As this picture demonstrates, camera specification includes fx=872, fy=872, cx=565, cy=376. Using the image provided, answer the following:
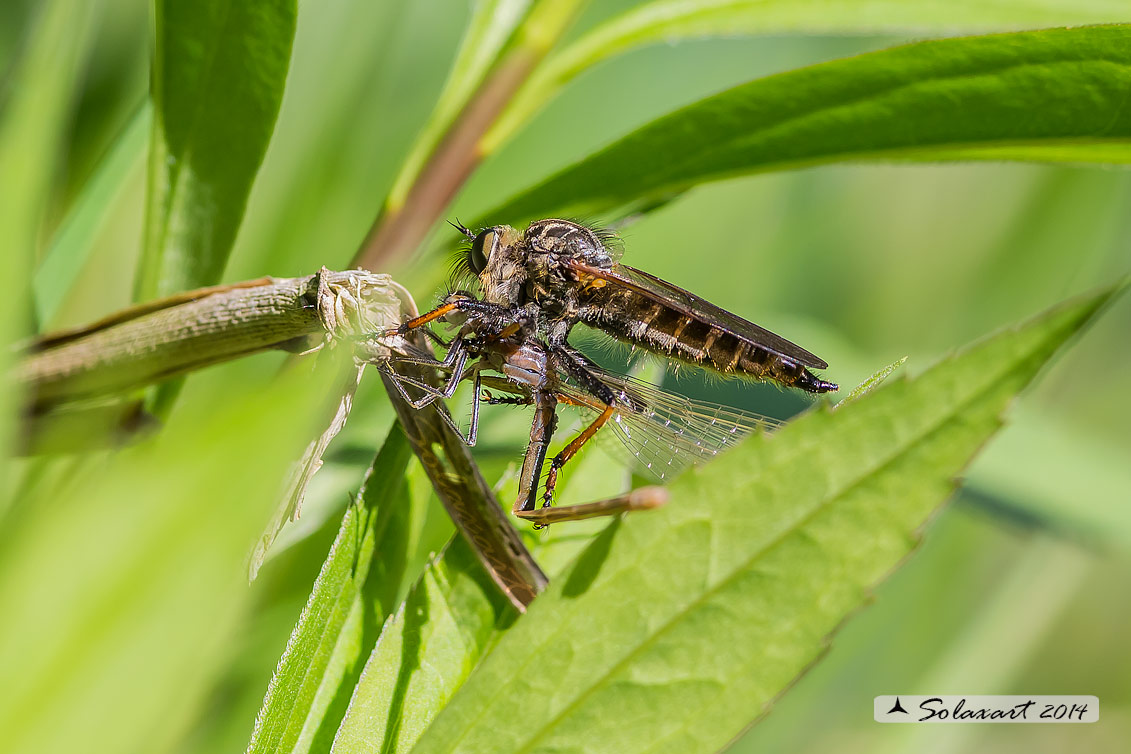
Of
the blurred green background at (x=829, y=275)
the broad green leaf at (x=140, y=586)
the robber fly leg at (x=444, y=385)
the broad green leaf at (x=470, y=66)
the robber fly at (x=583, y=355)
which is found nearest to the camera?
the broad green leaf at (x=140, y=586)

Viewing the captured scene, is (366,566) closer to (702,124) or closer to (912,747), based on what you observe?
(702,124)

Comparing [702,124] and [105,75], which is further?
[105,75]

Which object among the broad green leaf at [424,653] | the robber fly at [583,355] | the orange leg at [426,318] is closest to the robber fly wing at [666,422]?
the robber fly at [583,355]

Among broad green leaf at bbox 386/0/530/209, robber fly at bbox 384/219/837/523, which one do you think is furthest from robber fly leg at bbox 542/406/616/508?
broad green leaf at bbox 386/0/530/209

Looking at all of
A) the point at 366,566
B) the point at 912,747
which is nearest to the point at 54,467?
the point at 366,566

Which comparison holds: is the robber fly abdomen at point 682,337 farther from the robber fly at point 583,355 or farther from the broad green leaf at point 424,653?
the broad green leaf at point 424,653

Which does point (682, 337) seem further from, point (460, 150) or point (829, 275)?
point (829, 275)

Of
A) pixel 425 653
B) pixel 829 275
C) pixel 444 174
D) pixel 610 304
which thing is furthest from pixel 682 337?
pixel 829 275

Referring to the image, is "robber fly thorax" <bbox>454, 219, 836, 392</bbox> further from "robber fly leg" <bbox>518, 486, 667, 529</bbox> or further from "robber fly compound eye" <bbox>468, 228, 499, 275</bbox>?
"robber fly leg" <bbox>518, 486, 667, 529</bbox>
